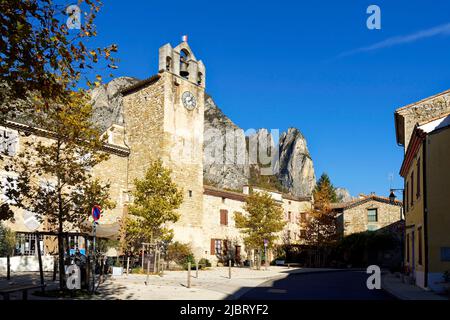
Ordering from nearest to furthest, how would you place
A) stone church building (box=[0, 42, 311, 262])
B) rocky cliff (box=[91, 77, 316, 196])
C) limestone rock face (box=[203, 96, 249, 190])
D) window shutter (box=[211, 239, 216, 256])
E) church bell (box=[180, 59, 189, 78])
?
stone church building (box=[0, 42, 311, 262]) < church bell (box=[180, 59, 189, 78]) < window shutter (box=[211, 239, 216, 256]) < rocky cliff (box=[91, 77, 316, 196]) < limestone rock face (box=[203, 96, 249, 190])

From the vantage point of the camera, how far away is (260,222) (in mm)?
32969

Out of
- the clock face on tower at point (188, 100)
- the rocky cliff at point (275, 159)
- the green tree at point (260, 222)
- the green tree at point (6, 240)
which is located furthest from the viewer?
the rocky cliff at point (275, 159)

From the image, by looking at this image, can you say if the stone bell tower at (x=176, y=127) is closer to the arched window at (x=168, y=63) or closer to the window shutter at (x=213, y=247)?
the arched window at (x=168, y=63)

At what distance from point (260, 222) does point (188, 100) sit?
9930 mm

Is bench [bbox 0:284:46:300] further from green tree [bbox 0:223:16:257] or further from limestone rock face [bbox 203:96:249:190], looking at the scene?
limestone rock face [bbox 203:96:249:190]

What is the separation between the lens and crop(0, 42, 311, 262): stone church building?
30.4m

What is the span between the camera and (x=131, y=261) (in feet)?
88.8

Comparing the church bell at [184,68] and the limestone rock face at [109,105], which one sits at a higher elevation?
the limestone rock face at [109,105]

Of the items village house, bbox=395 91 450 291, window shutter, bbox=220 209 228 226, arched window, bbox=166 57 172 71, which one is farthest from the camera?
window shutter, bbox=220 209 228 226

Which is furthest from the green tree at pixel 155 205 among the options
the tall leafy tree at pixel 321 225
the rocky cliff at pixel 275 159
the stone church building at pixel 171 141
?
the rocky cliff at pixel 275 159

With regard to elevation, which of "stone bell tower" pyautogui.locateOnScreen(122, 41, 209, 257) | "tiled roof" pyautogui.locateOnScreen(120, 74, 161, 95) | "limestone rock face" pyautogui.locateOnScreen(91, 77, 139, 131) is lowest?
"stone bell tower" pyautogui.locateOnScreen(122, 41, 209, 257)

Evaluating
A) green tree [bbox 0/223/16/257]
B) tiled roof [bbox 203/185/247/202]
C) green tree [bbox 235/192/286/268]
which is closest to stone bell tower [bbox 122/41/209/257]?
tiled roof [bbox 203/185/247/202]

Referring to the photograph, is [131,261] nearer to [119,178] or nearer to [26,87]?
[119,178]

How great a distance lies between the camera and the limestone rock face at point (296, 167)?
10781cm
